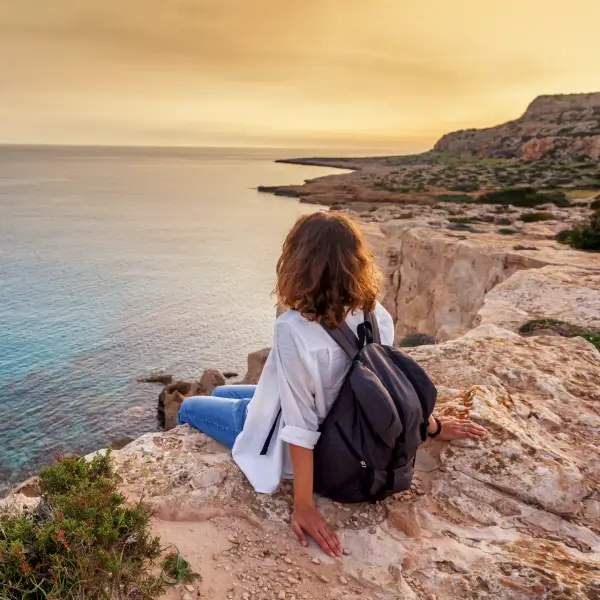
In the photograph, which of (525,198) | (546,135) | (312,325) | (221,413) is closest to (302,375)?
(312,325)

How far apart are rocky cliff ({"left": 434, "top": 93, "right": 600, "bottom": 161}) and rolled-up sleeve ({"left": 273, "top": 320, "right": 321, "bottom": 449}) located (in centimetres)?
7610

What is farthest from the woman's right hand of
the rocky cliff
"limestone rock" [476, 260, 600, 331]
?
the rocky cliff

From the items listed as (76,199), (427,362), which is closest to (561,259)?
(427,362)

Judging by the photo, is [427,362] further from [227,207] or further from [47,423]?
[227,207]

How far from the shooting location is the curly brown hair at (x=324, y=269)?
3.25 meters

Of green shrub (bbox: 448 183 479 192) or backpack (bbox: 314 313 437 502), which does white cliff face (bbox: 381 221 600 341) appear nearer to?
backpack (bbox: 314 313 437 502)

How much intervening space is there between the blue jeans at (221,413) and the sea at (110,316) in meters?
1.44

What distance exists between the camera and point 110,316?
2575cm

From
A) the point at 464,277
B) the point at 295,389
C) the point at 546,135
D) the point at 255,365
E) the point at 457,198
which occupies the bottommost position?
the point at 255,365

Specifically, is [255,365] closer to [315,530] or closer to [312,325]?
[315,530]

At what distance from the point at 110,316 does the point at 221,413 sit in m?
22.9

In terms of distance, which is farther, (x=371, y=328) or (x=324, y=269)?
(x=371, y=328)

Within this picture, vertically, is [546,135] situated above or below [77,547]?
above

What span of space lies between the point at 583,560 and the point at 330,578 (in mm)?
1709
